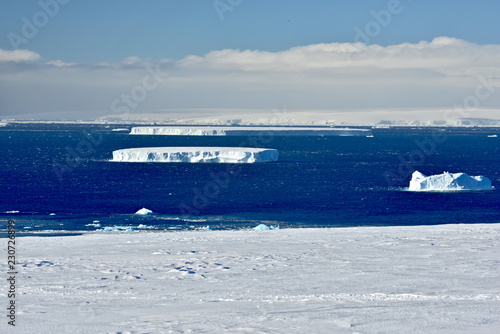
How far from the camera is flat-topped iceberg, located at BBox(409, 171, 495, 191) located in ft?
155

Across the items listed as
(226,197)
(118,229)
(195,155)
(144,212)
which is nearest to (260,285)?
(118,229)

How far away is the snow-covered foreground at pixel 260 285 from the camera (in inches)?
351

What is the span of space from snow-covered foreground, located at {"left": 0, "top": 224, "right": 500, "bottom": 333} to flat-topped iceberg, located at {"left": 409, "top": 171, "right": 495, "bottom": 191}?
31.3 meters

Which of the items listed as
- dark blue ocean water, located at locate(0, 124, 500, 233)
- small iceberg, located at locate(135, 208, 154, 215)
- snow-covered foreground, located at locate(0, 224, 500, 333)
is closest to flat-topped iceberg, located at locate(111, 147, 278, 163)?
dark blue ocean water, located at locate(0, 124, 500, 233)

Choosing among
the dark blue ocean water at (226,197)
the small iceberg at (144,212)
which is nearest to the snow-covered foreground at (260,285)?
the dark blue ocean water at (226,197)

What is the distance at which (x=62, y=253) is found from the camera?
1472 centimetres

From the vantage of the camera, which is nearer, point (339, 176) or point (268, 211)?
point (268, 211)

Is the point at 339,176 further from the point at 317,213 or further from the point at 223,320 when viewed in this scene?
the point at 223,320

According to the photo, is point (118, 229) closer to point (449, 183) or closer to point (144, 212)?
point (144, 212)

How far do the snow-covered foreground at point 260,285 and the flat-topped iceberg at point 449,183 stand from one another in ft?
103

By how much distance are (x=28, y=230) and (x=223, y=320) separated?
21.0 metres

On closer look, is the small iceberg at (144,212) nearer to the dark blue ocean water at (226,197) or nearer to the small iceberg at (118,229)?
the dark blue ocean water at (226,197)

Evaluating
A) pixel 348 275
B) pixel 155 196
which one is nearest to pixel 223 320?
pixel 348 275

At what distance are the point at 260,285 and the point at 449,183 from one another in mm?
38987
